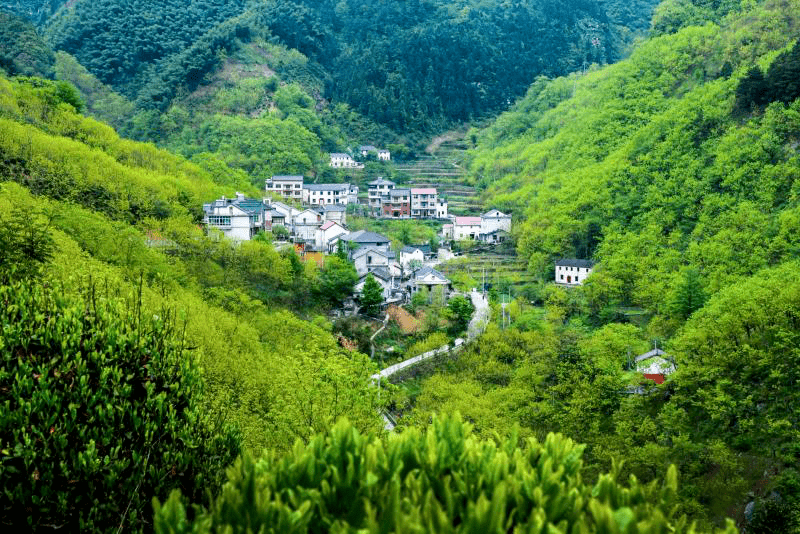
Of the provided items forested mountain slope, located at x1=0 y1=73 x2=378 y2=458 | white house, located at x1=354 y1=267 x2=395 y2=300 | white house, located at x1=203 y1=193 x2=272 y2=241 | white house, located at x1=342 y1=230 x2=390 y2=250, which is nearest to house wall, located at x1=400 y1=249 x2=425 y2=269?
white house, located at x1=342 y1=230 x2=390 y2=250

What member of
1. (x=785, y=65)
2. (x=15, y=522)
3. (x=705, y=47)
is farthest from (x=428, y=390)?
(x=705, y=47)

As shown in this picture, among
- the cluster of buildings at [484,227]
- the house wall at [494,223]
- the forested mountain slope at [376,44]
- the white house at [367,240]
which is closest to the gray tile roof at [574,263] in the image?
the white house at [367,240]

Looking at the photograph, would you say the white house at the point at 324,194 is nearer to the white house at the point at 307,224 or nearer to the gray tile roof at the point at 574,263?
the white house at the point at 307,224

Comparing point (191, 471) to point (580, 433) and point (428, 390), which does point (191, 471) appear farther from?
point (428, 390)

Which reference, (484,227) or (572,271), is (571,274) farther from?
(484,227)

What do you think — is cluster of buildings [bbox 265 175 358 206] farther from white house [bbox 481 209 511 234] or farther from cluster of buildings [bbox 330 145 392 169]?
white house [bbox 481 209 511 234]

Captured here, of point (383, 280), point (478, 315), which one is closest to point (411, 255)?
point (383, 280)
